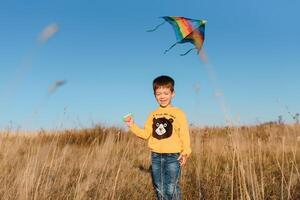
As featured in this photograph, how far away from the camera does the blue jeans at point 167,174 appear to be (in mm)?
4371

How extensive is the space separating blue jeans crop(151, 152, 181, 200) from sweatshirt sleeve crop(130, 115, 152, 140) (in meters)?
0.20

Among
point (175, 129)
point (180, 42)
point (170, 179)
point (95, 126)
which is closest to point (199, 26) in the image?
point (180, 42)

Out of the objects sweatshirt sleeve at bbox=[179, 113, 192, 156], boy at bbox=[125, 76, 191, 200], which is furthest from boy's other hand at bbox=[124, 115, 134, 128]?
sweatshirt sleeve at bbox=[179, 113, 192, 156]

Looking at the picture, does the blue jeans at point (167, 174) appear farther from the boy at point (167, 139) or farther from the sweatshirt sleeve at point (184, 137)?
the sweatshirt sleeve at point (184, 137)

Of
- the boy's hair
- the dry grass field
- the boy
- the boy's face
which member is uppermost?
the boy's hair

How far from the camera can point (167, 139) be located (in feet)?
14.4

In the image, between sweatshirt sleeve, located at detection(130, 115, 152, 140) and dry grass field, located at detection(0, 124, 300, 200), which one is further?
sweatshirt sleeve, located at detection(130, 115, 152, 140)

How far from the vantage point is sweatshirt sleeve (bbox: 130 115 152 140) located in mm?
4422

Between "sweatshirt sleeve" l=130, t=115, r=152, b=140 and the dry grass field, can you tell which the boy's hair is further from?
the dry grass field

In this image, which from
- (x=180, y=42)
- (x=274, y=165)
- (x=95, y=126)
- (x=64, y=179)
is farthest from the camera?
(x=95, y=126)

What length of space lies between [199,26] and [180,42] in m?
0.32

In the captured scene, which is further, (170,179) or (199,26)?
(170,179)

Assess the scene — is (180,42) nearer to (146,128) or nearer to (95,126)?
(146,128)

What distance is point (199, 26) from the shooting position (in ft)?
12.0
